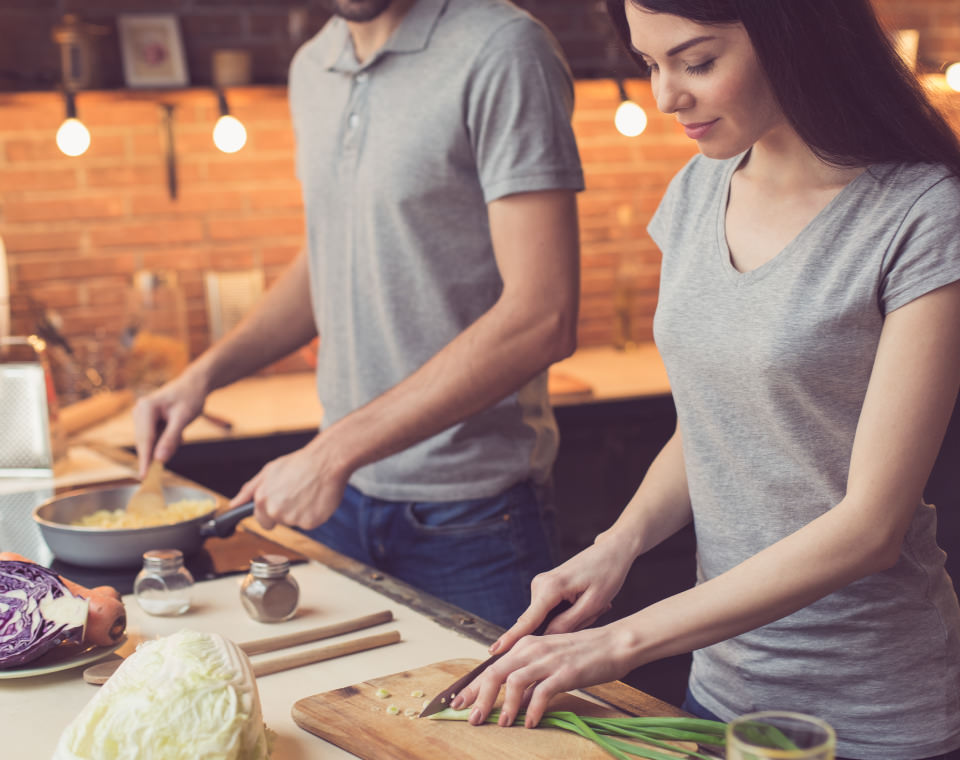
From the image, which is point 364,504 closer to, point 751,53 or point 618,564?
point 618,564

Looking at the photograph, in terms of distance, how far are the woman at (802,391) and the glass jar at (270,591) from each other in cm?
31

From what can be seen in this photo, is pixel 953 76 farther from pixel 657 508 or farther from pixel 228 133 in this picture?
Answer: pixel 657 508

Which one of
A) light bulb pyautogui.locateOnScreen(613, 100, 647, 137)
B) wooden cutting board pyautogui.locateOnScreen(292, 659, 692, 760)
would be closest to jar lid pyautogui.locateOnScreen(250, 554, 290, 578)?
wooden cutting board pyautogui.locateOnScreen(292, 659, 692, 760)

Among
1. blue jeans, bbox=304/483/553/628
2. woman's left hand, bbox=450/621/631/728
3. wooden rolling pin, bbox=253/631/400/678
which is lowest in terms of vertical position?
blue jeans, bbox=304/483/553/628

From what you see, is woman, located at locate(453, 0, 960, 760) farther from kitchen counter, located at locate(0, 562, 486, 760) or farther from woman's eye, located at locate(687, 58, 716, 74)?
kitchen counter, located at locate(0, 562, 486, 760)

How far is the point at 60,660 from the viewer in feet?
3.86

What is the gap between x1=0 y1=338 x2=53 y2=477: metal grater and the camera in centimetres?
206

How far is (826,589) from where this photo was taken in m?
1.08

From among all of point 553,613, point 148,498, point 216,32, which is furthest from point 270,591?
point 216,32

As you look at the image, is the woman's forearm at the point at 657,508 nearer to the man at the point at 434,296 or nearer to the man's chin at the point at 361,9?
the man at the point at 434,296

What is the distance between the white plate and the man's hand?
1.00ft

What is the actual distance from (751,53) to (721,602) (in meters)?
0.52

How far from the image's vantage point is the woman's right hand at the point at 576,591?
1146 mm

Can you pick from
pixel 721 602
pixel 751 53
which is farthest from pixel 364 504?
pixel 751 53
